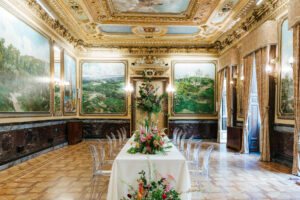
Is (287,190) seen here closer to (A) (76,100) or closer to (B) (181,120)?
(B) (181,120)

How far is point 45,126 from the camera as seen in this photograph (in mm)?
7297

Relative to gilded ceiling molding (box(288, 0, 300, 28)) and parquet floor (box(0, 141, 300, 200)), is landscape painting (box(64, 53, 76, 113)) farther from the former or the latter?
gilded ceiling molding (box(288, 0, 300, 28))

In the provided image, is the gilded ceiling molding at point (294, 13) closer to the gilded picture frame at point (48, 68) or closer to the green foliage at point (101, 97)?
the gilded picture frame at point (48, 68)

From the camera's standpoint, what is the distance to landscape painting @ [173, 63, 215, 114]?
435 inches

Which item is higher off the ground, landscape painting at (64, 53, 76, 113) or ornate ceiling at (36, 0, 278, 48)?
ornate ceiling at (36, 0, 278, 48)

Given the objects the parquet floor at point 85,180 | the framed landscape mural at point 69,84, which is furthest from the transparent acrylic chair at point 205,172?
the framed landscape mural at point 69,84

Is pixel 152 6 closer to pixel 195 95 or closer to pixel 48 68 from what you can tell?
pixel 48 68

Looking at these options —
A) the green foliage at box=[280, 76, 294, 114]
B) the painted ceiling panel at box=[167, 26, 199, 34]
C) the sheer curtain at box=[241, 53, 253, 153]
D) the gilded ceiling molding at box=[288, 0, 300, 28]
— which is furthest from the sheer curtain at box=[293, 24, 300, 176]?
the painted ceiling panel at box=[167, 26, 199, 34]

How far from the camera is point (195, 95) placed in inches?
435

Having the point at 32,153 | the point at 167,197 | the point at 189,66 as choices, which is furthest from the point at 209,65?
the point at 167,197

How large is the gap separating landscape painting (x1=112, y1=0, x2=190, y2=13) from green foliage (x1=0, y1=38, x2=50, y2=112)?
3.25 meters

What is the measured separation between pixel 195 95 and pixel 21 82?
25.4ft

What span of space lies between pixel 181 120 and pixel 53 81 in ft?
20.4

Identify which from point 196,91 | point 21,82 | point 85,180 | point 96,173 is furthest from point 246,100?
point 21,82
